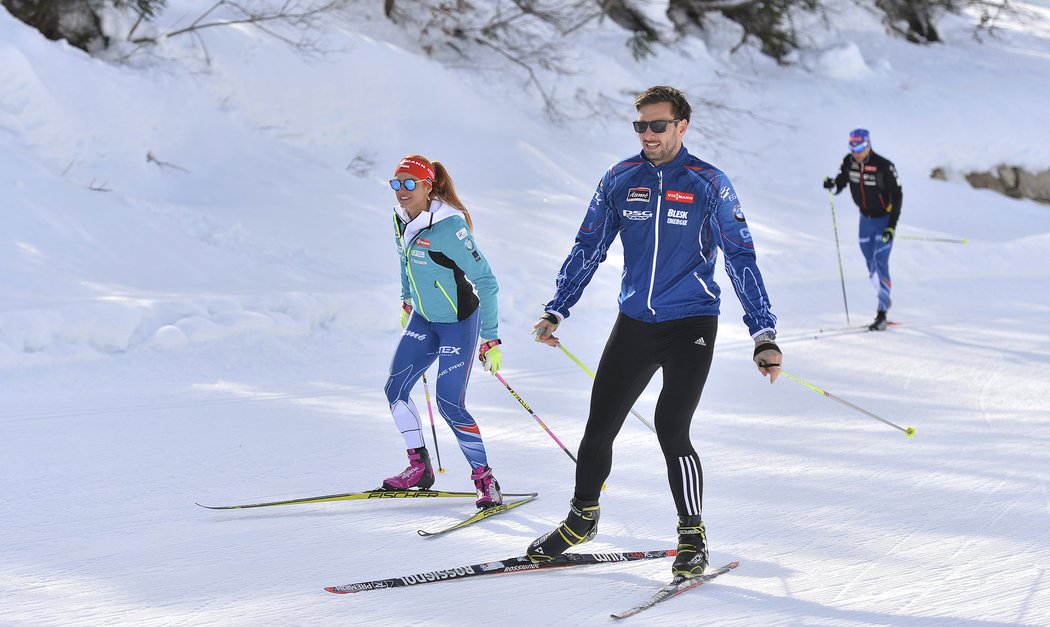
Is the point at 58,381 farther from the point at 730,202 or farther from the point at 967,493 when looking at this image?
the point at 967,493

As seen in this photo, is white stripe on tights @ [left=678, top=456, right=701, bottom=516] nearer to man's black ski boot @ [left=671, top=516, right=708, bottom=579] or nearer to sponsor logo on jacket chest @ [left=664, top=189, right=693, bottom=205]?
man's black ski boot @ [left=671, top=516, right=708, bottom=579]

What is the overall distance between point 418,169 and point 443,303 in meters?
0.62

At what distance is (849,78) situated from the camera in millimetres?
21656

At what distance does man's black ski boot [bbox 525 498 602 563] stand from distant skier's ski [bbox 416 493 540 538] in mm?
635

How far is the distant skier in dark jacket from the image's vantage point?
1016 cm

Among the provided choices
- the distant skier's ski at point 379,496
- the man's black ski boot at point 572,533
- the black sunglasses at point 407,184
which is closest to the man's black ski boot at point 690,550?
the man's black ski boot at point 572,533

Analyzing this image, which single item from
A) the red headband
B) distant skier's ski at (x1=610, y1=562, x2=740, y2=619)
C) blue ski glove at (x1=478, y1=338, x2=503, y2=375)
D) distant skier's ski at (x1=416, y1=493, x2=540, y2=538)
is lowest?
distant skier's ski at (x1=416, y1=493, x2=540, y2=538)

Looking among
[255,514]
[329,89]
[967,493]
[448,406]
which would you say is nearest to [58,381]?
[255,514]

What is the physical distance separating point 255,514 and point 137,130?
9219 mm

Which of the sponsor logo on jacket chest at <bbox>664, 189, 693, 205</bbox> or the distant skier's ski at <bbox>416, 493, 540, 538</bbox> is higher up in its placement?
the sponsor logo on jacket chest at <bbox>664, 189, 693, 205</bbox>

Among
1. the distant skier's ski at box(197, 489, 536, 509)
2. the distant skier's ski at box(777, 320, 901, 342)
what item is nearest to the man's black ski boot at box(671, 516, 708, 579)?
the distant skier's ski at box(197, 489, 536, 509)

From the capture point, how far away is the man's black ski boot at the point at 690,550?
162 inches

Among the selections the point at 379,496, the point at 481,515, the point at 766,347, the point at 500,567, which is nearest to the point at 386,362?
the point at 379,496

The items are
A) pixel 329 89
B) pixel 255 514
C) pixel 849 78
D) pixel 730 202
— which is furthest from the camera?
pixel 849 78
